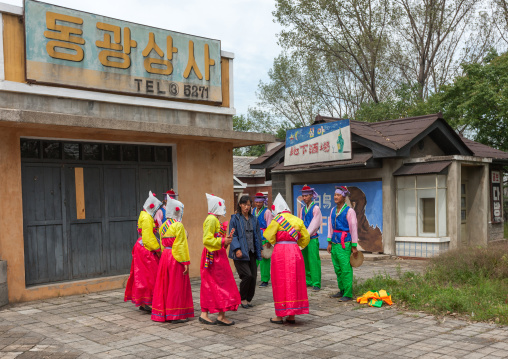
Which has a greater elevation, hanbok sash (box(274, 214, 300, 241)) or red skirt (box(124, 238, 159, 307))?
hanbok sash (box(274, 214, 300, 241))

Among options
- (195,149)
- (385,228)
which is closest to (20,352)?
(195,149)

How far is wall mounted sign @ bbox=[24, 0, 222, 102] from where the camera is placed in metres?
8.71

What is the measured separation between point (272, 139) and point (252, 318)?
16.4 feet

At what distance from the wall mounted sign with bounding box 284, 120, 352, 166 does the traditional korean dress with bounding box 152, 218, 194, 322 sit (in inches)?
323

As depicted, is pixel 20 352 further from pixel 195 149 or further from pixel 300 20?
pixel 300 20

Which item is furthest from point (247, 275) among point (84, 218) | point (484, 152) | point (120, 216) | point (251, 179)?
point (251, 179)

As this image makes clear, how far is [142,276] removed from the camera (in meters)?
7.77

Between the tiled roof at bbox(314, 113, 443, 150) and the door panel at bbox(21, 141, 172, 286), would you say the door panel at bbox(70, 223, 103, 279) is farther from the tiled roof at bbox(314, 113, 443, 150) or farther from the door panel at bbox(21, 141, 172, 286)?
the tiled roof at bbox(314, 113, 443, 150)

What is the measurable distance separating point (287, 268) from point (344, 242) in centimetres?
195

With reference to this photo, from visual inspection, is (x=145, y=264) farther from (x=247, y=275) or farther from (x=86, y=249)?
(x=86, y=249)

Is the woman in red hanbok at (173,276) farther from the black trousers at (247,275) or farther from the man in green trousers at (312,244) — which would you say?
the man in green trousers at (312,244)

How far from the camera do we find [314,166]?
50.2ft

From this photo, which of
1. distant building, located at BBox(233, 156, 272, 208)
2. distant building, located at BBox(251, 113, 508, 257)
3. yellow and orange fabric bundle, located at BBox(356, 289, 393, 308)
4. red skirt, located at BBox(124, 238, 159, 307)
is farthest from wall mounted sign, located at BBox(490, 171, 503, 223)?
distant building, located at BBox(233, 156, 272, 208)

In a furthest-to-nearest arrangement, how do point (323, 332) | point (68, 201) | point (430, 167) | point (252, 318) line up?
point (430, 167), point (68, 201), point (252, 318), point (323, 332)
